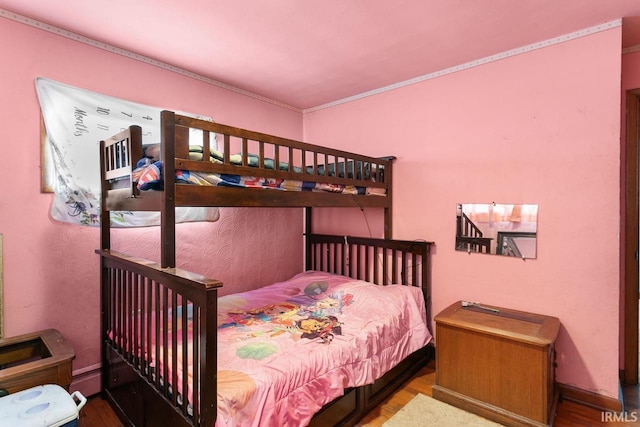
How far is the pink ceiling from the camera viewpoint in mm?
1887

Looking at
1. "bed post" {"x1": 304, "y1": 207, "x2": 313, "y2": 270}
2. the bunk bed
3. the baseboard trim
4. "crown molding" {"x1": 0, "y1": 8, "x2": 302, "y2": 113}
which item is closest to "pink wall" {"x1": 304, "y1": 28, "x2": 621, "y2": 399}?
the baseboard trim

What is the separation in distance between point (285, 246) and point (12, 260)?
7.26 ft

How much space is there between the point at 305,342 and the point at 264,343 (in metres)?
0.24

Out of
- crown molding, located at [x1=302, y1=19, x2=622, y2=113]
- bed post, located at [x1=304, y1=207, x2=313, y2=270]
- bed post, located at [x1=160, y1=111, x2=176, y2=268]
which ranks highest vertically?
crown molding, located at [x1=302, y1=19, x2=622, y2=113]

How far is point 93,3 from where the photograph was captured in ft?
6.07

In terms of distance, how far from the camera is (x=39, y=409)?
4.93ft

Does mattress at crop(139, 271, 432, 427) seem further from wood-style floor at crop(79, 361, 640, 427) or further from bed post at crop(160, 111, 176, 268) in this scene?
bed post at crop(160, 111, 176, 268)

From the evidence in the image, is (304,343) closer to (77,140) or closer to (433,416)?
(433,416)

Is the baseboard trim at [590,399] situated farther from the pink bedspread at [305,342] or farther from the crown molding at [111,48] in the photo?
the crown molding at [111,48]

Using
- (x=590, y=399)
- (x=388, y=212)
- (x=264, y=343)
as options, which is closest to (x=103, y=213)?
(x=264, y=343)

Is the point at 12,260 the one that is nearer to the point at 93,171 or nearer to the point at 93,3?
the point at 93,171

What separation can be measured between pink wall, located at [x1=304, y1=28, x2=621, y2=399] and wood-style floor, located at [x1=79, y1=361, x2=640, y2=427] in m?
0.16

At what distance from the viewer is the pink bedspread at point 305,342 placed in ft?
4.78

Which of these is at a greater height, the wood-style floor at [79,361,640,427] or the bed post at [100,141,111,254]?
the bed post at [100,141,111,254]
